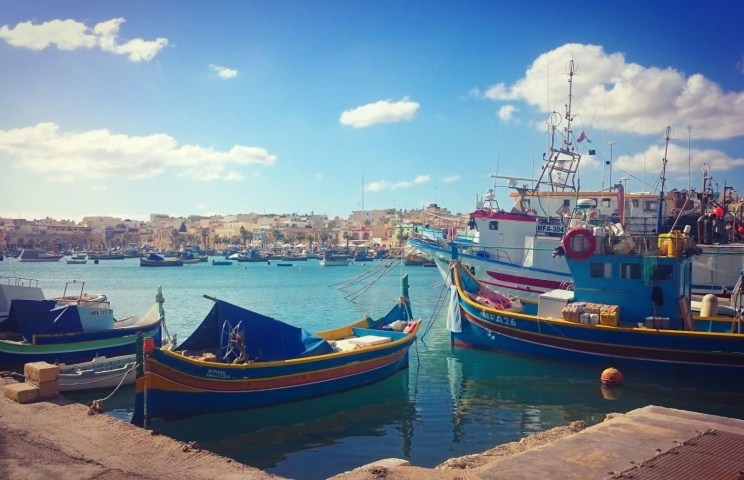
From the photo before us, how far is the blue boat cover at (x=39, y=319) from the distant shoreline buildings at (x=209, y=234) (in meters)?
116

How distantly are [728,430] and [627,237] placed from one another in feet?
38.0

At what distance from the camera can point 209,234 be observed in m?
171

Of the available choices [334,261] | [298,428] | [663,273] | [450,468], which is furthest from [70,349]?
[334,261]

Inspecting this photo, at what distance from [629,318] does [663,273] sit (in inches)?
73.4

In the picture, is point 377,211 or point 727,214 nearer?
point 727,214

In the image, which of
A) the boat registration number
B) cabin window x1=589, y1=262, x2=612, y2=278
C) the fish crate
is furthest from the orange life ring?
the boat registration number

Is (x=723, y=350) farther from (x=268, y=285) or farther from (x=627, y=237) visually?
(x=268, y=285)

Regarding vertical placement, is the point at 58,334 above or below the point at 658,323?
below

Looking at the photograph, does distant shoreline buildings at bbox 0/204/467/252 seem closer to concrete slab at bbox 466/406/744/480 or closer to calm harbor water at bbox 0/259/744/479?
calm harbor water at bbox 0/259/744/479

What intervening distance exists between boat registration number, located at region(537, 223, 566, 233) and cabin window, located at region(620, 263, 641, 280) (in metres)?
10.0

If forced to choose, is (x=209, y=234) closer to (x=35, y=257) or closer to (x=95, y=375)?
(x=35, y=257)

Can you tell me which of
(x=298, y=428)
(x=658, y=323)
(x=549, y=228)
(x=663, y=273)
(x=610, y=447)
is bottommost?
(x=298, y=428)

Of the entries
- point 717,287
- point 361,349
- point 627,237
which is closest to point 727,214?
point 717,287

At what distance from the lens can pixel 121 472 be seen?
7.21 metres
